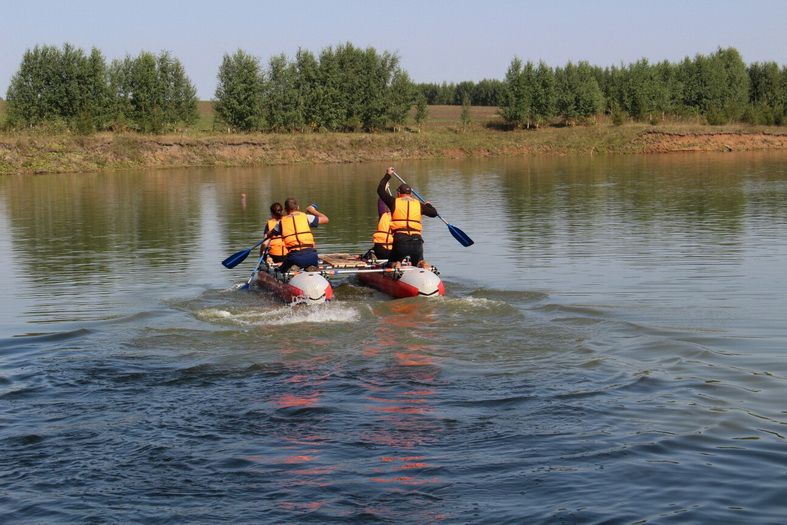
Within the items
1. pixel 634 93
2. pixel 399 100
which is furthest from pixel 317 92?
pixel 634 93

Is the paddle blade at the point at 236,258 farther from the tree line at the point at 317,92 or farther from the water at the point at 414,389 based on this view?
the tree line at the point at 317,92

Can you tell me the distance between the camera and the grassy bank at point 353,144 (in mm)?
66750

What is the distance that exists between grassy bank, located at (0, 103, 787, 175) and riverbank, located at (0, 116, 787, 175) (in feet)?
0.24

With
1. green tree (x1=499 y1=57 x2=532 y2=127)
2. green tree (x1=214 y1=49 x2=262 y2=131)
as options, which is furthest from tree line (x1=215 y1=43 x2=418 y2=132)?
green tree (x1=499 y1=57 x2=532 y2=127)

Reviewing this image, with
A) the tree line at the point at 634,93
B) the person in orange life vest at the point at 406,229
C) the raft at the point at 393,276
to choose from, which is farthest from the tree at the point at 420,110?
the person in orange life vest at the point at 406,229

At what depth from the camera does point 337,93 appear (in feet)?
290

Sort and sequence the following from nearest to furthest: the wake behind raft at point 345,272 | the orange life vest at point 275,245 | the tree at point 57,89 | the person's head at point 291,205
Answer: the wake behind raft at point 345,272 → the person's head at point 291,205 → the orange life vest at point 275,245 → the tree at point 57,89

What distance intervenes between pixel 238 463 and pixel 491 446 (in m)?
2.40

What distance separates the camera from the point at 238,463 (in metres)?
9.00

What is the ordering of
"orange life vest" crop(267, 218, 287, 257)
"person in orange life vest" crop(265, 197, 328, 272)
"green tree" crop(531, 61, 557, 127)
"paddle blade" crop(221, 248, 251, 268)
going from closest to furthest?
"person in orange life vest" crop(265, 197, 328, 272) < "orange life vest" crop(267, 218, 287, 257) < "paddle blade" crop(221, 248, 251, 268) < "green tree" crop(531, 61, 557, 127)

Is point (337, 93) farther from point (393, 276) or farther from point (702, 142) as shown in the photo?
point (393, 276)

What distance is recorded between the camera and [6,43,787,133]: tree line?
76875mm

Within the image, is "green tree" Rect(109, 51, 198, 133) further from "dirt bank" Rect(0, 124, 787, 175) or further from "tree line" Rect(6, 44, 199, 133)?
"dirt bank" Rect(0, 124, 787, 175)

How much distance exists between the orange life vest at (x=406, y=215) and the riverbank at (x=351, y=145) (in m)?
49.9
